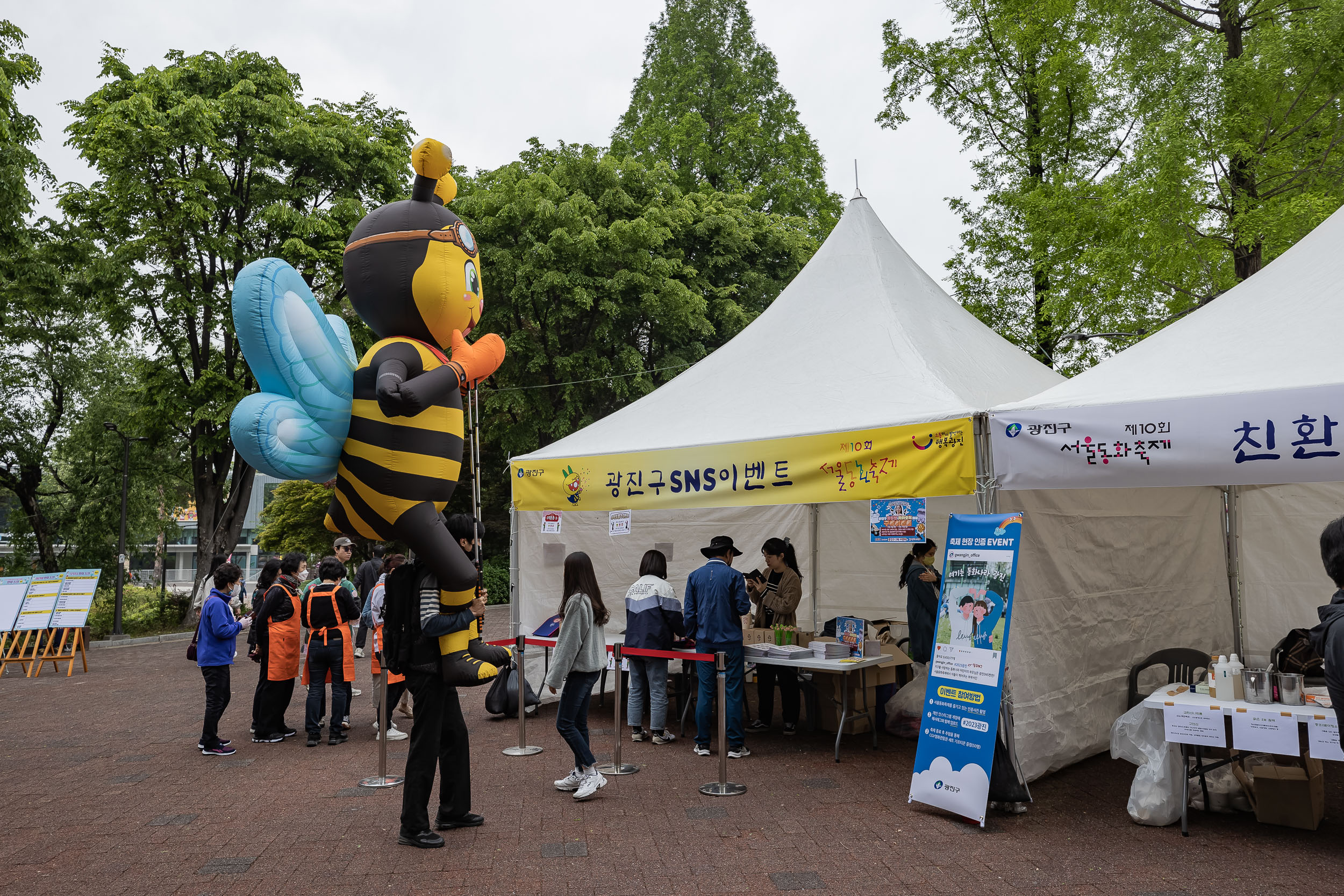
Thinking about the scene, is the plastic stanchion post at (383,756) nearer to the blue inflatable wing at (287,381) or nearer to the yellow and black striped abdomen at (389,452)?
the yellow and black striped abdomen at (389,452)

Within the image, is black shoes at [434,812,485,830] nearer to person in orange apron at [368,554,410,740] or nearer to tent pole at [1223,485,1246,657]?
person in orange apron at [368,554,410,740]

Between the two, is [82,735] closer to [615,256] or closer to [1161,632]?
[1161,632]

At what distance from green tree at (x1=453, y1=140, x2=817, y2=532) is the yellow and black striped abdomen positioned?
12681 mm

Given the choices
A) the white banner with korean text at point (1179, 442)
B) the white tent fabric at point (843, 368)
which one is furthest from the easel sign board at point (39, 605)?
the white banner with korean text at point (1179, 442)

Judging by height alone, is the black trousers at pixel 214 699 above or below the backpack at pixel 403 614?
below

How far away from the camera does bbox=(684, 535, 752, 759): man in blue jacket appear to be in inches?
263

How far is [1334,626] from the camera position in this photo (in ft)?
9.67

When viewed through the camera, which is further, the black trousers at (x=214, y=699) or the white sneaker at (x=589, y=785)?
the black trousers at (x=214, y=699)

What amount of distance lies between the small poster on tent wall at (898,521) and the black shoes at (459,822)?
321cm

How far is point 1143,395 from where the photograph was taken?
492 centimetres

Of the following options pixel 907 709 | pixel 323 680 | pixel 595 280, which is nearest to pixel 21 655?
pixel 323 680

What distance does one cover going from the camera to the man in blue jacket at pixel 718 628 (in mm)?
6676

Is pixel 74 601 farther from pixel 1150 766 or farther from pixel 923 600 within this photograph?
pixel 1150 766

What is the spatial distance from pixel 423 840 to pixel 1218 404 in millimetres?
4882
